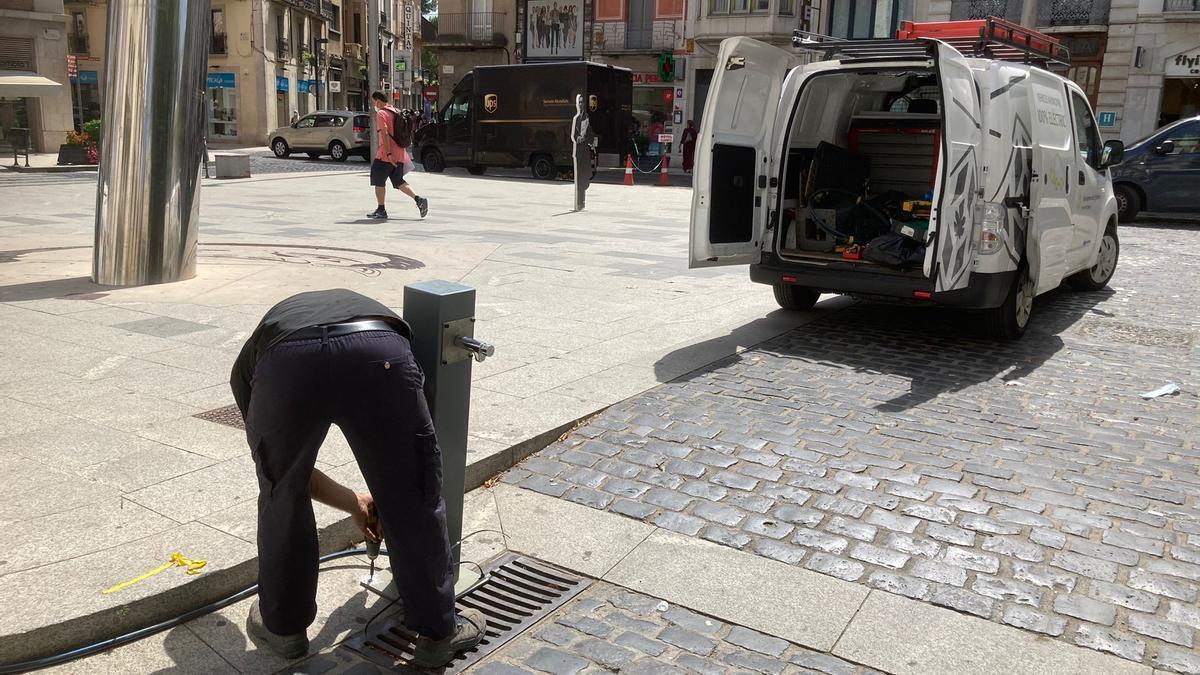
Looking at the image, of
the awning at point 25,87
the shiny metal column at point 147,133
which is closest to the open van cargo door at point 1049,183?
the shiny metal column at point 147,133

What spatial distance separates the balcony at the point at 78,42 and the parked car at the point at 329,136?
58.1 feet

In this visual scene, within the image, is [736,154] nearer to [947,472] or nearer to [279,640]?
[947,472]

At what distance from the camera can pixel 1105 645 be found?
307 cm

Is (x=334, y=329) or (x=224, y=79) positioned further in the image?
(x=224, y=79)

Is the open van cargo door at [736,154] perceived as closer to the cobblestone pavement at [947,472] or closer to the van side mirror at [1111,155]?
the cobblestone pavement at [947,472]

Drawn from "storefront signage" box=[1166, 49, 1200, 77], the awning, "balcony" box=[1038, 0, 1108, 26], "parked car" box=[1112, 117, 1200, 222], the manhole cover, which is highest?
"balcony" box=[1038, 0, 1108, 26]

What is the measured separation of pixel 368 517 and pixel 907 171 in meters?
Answer: 6.71

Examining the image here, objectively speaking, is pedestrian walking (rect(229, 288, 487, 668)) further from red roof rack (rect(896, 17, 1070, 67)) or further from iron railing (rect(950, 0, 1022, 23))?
iron railing (rect(950, 0, 1022, 23))

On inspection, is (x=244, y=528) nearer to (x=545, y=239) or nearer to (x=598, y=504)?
(x=598, y=504)

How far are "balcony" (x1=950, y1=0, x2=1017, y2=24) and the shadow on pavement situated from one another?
79.7ft

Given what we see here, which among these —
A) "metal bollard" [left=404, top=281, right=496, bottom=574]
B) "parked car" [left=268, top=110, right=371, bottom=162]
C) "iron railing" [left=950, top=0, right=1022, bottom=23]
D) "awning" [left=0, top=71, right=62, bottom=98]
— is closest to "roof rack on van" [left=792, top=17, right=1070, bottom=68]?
"metal bollard" [left=404, top=281, right=496, bottom=574]

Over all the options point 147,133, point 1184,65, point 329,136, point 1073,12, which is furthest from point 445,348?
point 1073,12

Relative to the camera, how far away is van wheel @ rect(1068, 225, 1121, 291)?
31.2 ft

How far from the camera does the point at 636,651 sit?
119 inches
